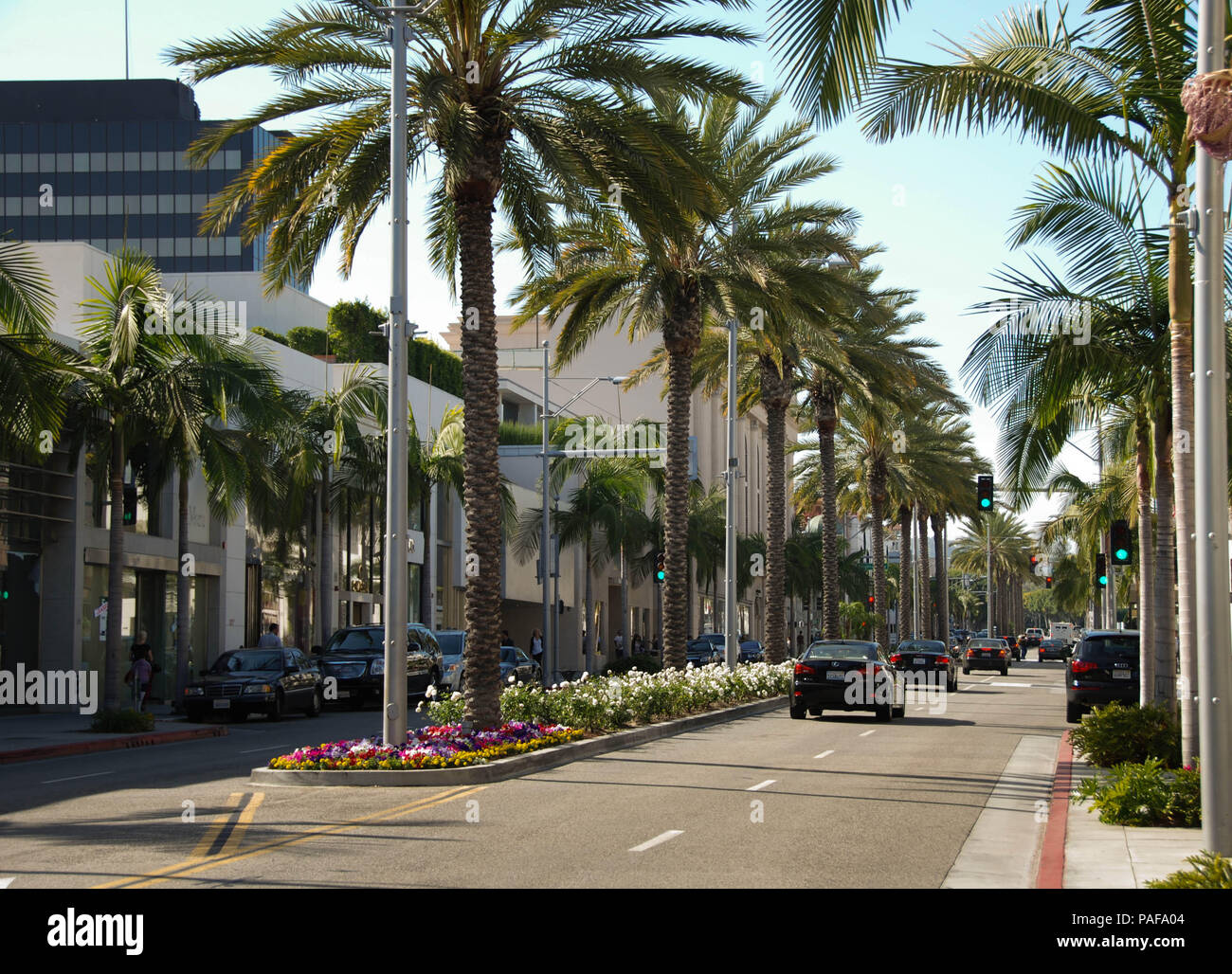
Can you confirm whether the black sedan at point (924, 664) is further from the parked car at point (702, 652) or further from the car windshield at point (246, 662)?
the car windshield at point (246, 662)

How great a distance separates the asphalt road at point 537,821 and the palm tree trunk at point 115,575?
12.9 ft

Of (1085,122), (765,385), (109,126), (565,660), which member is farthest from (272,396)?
(109,126)

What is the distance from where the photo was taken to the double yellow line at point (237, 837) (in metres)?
9.66

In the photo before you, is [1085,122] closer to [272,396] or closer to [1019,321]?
[1019,321]

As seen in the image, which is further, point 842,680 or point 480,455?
point 842,680

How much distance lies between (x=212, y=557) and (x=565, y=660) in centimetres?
2915

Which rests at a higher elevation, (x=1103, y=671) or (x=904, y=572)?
(x=904, y=572)

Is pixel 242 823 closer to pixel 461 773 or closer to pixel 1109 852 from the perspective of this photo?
pixel 461 773

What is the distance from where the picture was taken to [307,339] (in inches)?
2274

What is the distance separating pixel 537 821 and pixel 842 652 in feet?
51.2

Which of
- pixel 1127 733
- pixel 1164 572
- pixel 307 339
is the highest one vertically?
pixel 307 339

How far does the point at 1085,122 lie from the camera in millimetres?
14344

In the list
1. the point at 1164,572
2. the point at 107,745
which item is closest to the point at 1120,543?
the point at 1164,572

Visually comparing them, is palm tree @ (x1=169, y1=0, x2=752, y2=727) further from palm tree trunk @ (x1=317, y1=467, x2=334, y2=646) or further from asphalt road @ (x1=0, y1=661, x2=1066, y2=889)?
palm tree trunk @ (x1=317, y1=467, x2=334, y2=646)
